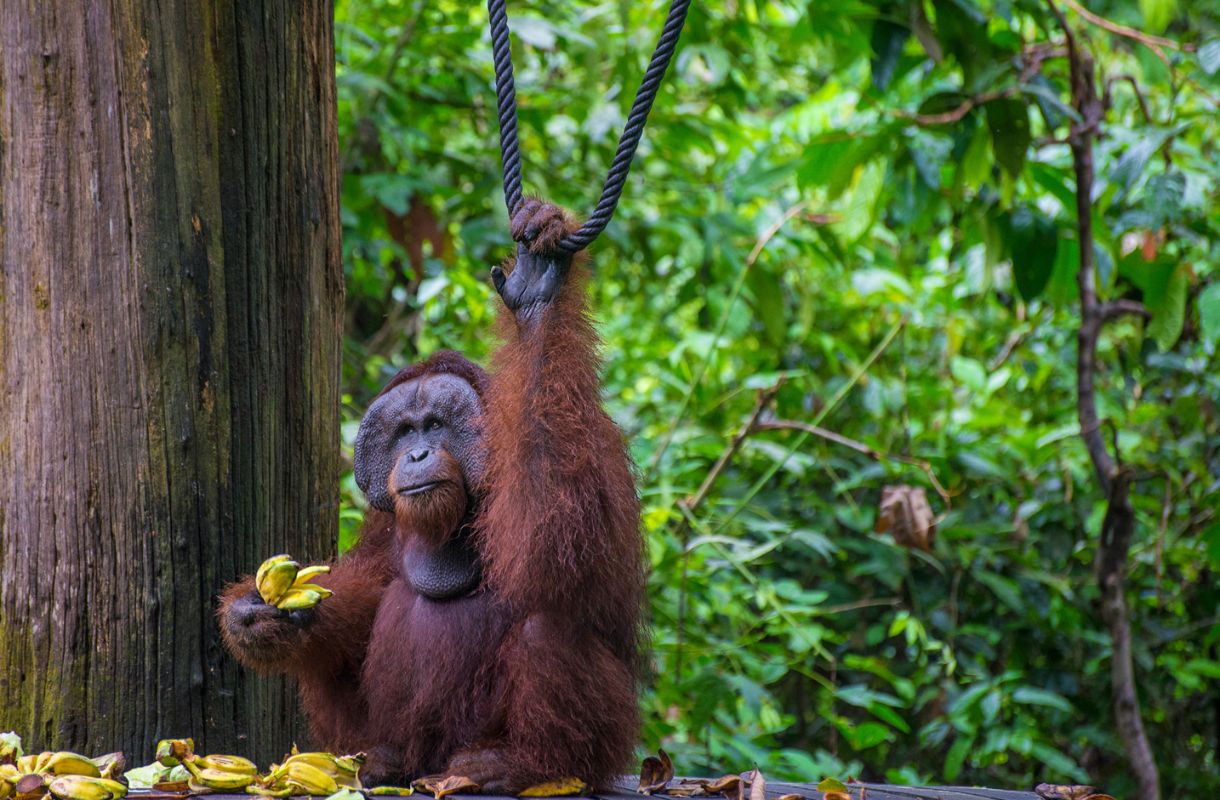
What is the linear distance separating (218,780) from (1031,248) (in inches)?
134

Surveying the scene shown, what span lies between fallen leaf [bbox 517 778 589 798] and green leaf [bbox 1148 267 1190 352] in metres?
2.94

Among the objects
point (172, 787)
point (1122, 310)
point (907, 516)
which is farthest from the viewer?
point (1122, 310)

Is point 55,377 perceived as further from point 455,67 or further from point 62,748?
point 455,67

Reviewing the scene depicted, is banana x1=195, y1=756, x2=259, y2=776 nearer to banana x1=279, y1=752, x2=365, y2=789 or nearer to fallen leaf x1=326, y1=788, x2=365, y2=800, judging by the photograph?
banana x1=279, y1=752, x2=365, y2=789

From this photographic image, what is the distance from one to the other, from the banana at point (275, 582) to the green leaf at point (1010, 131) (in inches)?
111

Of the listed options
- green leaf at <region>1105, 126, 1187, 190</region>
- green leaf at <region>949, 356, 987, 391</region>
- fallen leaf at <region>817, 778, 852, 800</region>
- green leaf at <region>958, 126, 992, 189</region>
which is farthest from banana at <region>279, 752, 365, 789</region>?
green leaf at <region>949, 356, 987, 391</region>

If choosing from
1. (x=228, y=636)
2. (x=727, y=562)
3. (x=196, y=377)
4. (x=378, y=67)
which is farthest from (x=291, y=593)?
(x=378, y=67)

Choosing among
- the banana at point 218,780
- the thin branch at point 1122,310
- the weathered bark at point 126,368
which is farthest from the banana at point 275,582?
the thin branch at point 1122,310

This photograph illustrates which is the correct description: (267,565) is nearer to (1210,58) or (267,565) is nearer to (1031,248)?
(1031,248)

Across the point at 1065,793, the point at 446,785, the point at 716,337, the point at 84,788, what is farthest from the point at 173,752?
the point at 716,337

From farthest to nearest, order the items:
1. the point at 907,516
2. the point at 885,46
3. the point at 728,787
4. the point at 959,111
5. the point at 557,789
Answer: the point at 907,516
the point at 959,111
the point at 885,46
the point at 728,787
the point at 557,789

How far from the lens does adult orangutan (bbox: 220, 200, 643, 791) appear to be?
101 inches

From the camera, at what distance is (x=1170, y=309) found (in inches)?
174

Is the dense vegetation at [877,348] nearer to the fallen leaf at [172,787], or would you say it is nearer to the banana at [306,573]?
the banana at [306,573]
